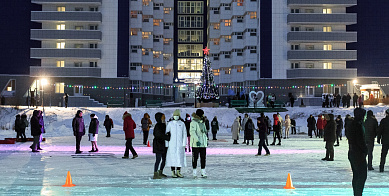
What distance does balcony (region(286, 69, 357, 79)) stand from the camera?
70.8 metres

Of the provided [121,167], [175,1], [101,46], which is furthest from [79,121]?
[175,1]

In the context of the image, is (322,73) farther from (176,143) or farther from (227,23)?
(176,143)

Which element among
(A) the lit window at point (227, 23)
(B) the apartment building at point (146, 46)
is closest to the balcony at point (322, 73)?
(B) the apartment building at point (146, 46)

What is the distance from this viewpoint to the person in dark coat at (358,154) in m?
9.64

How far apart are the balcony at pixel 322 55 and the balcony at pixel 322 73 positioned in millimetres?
1660

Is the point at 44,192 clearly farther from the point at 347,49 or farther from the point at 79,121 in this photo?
the point at 347,49

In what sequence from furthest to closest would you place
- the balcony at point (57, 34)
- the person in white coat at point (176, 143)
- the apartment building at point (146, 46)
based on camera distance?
the apartment building at point (146, 46) < the balcony at point (57, 34) < the person in white coat at point (176, 143)

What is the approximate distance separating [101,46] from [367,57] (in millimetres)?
37854

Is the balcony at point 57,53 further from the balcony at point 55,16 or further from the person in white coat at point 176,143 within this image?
the person in white coat at point 176,143

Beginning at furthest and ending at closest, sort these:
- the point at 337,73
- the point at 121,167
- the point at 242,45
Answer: the point at 242,45 < the point at 337,73 < the point at 121,167

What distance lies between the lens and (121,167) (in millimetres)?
17312

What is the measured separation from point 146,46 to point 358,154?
2805 inches

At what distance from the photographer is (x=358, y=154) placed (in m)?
9.94

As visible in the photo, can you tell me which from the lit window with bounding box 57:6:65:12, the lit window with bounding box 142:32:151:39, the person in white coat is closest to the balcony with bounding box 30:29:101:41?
the lit window with bounding box 57:6:65:12
